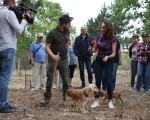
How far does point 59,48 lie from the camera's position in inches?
345

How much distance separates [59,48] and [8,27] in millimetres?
1796

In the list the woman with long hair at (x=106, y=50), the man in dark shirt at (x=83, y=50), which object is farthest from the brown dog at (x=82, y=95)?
the man in dark shirt at (x=83, y=50)

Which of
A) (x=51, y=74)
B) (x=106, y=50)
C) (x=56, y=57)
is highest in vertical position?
(x=106, y=50)

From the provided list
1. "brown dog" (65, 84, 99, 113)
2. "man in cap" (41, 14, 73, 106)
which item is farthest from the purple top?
"brown dog" (65, 84, 99, 113)

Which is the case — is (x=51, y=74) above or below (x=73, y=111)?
above

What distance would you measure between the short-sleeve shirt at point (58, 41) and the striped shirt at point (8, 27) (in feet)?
4.76

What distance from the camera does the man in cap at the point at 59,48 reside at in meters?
8.68

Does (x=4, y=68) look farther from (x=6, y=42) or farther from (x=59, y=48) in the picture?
(x=59, y=48)

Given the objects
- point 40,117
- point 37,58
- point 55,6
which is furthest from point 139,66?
point 55,6

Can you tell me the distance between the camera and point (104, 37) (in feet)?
29.1

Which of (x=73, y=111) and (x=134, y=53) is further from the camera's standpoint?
(x=134, y=53)

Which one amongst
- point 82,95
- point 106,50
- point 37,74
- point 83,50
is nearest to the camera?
point 82,95

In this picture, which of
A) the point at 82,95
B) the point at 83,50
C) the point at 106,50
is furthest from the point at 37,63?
the point at 82,95

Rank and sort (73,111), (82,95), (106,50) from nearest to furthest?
1. (82,95)
2. (73,111)
3. (106,50)
